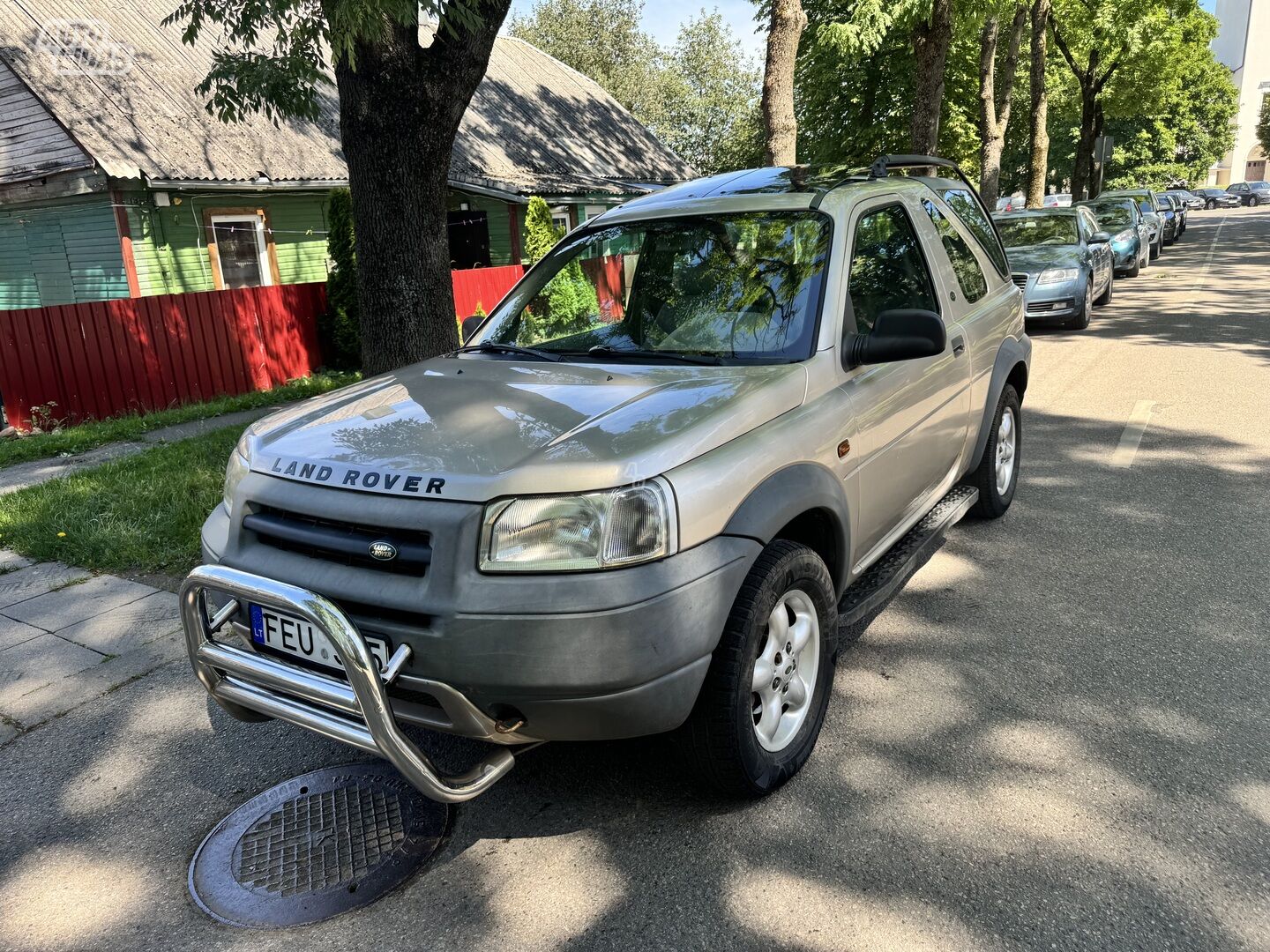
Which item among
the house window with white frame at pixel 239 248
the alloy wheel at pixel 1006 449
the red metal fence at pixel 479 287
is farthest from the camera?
the house window with white frame at pixel 239 248

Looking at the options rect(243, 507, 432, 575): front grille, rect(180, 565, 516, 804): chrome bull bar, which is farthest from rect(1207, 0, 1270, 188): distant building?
rect(180, 565, 516, 804): chrome bull bar

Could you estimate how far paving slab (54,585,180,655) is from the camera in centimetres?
452

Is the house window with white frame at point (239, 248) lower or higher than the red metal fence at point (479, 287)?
higher

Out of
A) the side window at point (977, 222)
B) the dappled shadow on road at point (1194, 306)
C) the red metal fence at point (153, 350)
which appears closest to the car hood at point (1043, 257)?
the dappled shadow on road at point (1194, 306)

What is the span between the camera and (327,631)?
2.39 meters

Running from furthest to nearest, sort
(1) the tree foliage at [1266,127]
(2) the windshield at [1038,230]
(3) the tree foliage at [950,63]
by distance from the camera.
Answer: (1) the tree foliage at [1266,127]
(3) the tree foliage at [950,63]
(2) the windshield at [1038,230]

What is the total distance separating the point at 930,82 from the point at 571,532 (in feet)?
51.2

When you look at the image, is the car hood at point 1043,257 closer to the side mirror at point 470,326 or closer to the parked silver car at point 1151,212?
the side mirror at point 470,326

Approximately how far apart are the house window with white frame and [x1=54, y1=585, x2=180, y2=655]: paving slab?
39.5 feet

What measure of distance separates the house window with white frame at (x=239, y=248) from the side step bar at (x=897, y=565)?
14.0 m

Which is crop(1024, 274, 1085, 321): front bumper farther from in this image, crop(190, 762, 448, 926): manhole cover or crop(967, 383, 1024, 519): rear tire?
crop(190, 762, 448, 926): manhole cover

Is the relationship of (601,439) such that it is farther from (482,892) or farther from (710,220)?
(710,220)

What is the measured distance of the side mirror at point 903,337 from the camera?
129 inches

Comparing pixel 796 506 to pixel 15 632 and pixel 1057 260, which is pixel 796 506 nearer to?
pixel 15 632
